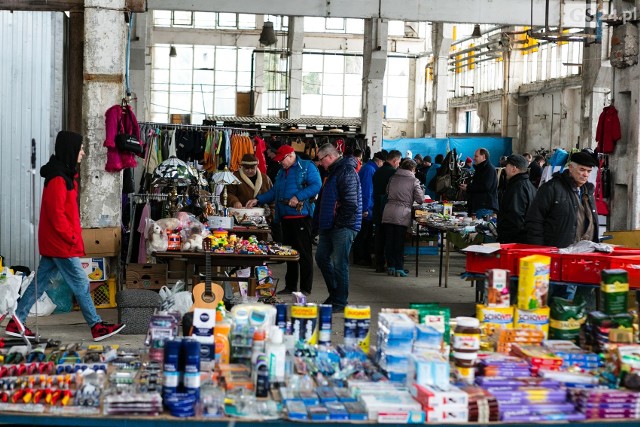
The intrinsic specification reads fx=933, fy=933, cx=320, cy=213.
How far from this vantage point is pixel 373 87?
858 inches

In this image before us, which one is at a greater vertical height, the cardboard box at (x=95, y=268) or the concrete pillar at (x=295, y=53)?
the concrete pillar at (x=295, y=53)

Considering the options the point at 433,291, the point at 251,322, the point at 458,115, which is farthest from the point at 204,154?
the point at 458,115

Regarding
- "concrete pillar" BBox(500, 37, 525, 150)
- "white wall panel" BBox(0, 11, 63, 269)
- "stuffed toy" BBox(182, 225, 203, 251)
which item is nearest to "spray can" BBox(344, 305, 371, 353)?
"stuffed toy" BBox(182, 225, 203, 251)

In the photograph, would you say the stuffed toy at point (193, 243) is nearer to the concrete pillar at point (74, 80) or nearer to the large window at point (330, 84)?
the concrete pillar at point (74, 80)

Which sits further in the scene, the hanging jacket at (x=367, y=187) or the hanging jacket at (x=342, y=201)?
the hanging jacket at (x=367, y=187)

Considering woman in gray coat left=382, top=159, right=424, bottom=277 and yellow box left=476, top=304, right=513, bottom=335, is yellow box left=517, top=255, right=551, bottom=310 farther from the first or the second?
woman in gray coat left=382, top=159, right=424, bottom=277

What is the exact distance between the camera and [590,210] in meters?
8.19

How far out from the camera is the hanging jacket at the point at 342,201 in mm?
9414

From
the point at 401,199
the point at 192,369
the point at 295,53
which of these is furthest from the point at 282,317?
the point at 295,53

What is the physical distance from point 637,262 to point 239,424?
4138 millimetres

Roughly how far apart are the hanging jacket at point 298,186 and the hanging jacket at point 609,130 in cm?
418

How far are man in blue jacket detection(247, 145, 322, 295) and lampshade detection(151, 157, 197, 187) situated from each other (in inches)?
41.2

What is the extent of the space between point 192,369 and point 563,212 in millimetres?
4665

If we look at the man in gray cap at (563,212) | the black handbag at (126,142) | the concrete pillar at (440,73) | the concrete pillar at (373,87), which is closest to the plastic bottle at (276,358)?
the man in gray cap at (563,212)
